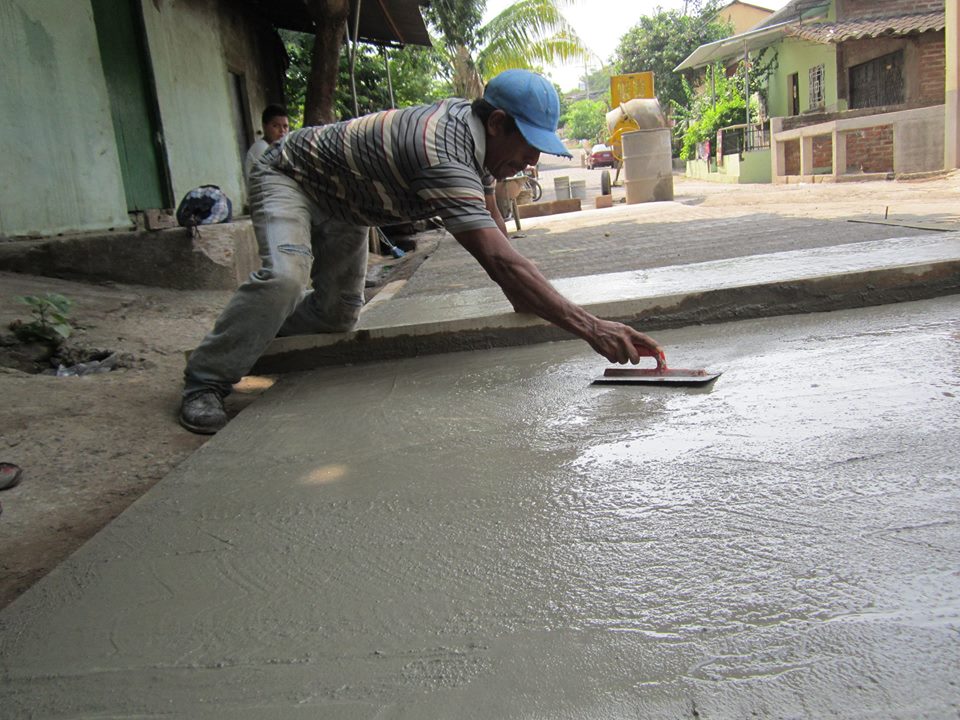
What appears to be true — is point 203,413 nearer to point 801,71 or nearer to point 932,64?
point 932,64

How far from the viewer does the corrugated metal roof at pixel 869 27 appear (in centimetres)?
1534

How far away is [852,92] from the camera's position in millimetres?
18812

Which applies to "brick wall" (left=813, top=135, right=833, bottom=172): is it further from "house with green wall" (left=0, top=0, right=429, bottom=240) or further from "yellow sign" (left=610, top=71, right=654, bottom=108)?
"house with green wall" (left=0, top=0, right=429, bottom=240)

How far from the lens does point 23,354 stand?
12.0ft

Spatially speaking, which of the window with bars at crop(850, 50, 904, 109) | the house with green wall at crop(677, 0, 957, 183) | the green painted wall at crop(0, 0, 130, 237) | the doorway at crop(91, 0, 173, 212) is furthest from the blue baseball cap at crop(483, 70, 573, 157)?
the window with bars at crop(850, 50, 904, 109)

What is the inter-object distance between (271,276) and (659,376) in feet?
4.58

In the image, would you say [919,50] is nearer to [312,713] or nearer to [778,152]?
[778,152]

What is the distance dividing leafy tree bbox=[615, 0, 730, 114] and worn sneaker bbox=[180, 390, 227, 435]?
31871 mm

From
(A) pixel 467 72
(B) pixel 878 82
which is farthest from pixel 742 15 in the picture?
(A) pixel 467 72

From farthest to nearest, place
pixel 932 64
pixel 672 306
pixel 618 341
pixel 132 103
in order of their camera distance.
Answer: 1. pixel 932 64
2. pixel 132 103
3. pixel 672 306
4. pixel 618 341

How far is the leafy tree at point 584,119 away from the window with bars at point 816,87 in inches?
1602

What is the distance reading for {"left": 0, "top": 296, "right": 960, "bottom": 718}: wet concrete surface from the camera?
41.4 inches

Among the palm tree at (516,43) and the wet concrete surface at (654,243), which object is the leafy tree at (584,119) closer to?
the palm tree at (516,43)

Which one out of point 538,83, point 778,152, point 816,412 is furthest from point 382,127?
point 778,152
